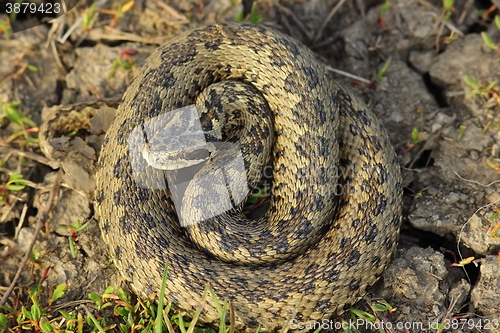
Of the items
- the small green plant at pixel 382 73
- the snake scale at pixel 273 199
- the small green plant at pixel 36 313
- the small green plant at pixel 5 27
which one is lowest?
the small green plant at pixel 36 313

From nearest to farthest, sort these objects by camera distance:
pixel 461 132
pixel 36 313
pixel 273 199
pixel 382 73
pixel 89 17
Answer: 1. pixel 36 313
2. pixel 273 199
3. pixel 461 132
4. pixel 382 73
5. pixel 89 17

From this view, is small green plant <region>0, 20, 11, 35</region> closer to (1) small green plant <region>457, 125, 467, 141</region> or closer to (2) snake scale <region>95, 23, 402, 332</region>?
(2) snake scale <region>95, 23, 402, 332</region>

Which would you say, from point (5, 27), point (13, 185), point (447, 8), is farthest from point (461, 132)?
point (5, 27)

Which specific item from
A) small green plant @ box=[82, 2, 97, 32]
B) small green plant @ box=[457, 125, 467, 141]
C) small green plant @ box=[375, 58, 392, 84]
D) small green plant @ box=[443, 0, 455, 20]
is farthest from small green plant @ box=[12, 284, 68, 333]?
small green plant @ box=[443, 0, 455, 20]

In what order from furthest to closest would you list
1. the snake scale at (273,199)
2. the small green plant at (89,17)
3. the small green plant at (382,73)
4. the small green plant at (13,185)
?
1. the small green plant at (89,17)
2. the small green plant at (382,73)
3. the small green plant at (13,185)
4. the snake scale at (273,199)

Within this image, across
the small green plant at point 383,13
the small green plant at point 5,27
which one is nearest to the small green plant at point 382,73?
the small green plant at point 383,13

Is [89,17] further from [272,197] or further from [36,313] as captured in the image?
[36,313]

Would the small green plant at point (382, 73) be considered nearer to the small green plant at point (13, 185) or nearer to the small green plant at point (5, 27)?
the small green plant at point (13, 185)
